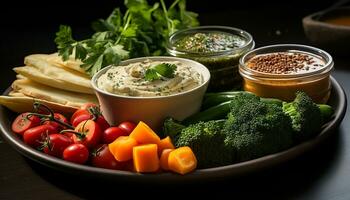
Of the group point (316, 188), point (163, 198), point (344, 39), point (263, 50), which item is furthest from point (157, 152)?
point (344, 39)

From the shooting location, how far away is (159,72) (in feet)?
8.07

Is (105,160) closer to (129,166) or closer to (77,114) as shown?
(129,166)

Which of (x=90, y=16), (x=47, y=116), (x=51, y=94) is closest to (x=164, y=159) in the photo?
(x=47, y=116)

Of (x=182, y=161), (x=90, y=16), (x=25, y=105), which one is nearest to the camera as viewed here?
(x=182, y=161)

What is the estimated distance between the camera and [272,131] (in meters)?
2.16

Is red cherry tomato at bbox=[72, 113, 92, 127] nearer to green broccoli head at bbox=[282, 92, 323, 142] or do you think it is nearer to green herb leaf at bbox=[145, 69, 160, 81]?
green herb leaf at bbox=[145, 69, 160, 81]

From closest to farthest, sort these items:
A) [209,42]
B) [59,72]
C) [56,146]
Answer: [56,146], [59,72], [209,42]

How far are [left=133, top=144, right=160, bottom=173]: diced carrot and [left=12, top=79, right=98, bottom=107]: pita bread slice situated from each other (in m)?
0.68

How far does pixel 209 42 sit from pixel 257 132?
0.85 m

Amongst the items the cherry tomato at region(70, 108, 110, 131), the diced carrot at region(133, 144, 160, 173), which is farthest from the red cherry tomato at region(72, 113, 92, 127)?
the diced carrot at region(133, 144, 160, 173)

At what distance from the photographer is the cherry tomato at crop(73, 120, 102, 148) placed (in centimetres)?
229

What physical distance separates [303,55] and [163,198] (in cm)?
107

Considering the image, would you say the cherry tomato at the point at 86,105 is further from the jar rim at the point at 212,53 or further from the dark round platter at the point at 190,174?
the jar rim at the point at 212,53

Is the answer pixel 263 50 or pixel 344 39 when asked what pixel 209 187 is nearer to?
pixel 263 50
